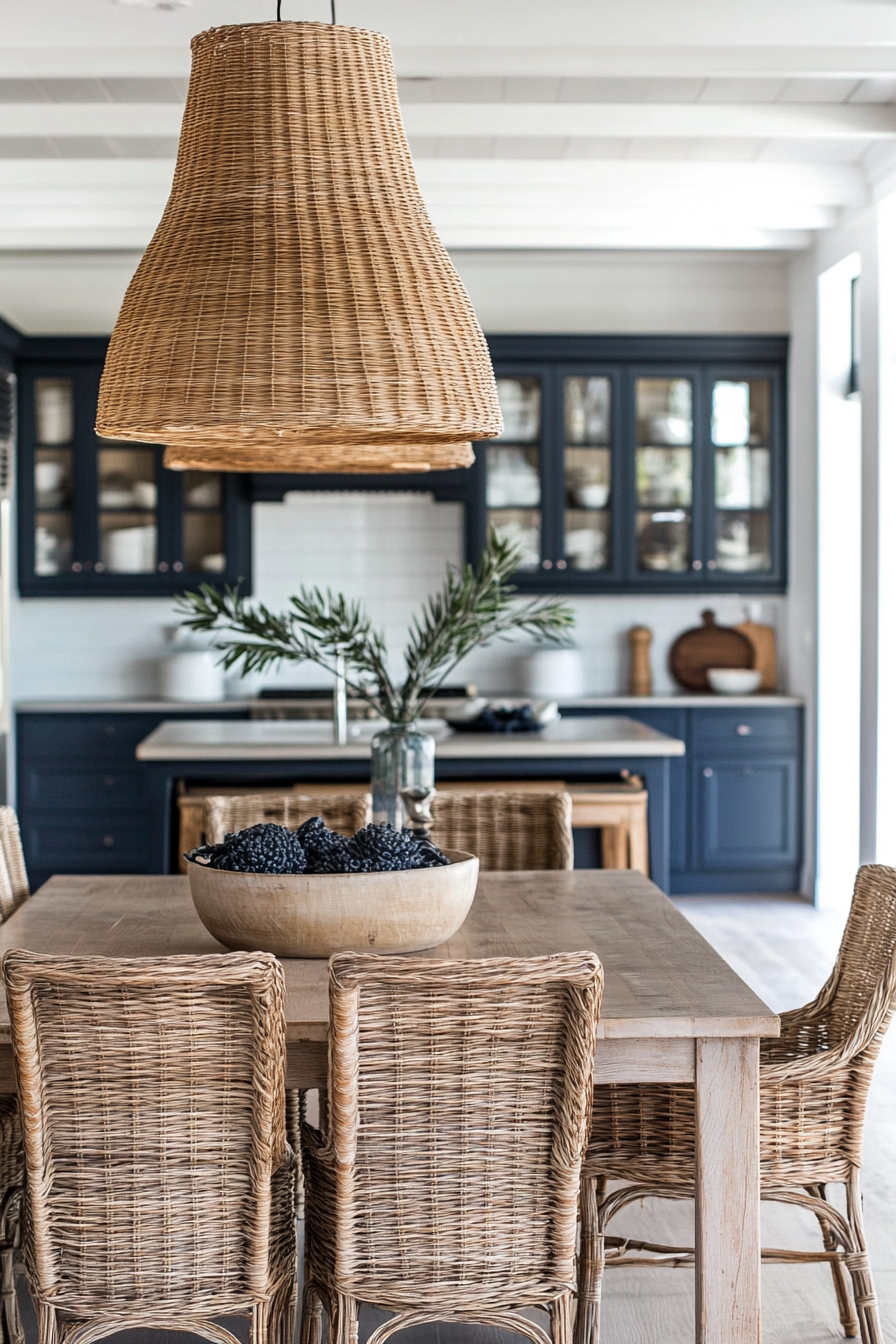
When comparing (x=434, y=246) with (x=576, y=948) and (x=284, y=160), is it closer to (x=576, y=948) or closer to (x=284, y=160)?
(x=284, y=160)

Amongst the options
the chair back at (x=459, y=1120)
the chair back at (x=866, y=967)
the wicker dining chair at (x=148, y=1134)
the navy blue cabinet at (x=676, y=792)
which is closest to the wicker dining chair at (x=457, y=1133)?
the chair back at (x=459, y=1120)

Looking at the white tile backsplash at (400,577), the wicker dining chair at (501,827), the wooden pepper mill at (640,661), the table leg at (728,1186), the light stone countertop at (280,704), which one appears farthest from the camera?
the white tile backsplash at (400,577)

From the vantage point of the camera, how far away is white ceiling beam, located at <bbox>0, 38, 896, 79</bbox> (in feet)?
13.6

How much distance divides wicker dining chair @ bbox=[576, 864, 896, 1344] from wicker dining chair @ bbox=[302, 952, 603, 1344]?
0.45 meters

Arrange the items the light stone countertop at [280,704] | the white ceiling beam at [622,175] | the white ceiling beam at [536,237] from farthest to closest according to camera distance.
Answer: the light stone countertop at [280,704] → the white ceiling beam at [536,237] → the white ceiling beam at [622,175]

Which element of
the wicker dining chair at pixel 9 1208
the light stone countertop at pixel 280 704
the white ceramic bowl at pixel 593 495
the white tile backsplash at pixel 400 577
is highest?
the white ceramic bowl at pixel 593 495

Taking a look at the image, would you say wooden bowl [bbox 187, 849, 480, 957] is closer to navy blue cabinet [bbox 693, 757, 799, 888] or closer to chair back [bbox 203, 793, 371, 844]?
chair back [bbox 203, 793, 371, 844]

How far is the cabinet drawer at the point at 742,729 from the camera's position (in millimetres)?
6773

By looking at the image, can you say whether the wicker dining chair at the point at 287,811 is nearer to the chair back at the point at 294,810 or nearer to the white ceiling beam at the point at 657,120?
the chair back at the point at 294,810

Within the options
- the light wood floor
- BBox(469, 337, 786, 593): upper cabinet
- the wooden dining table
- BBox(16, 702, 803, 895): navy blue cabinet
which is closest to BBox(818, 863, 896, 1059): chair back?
the wooden dining table

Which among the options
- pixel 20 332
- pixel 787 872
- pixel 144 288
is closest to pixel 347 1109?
pixel 144 288

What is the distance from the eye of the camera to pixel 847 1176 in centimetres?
240

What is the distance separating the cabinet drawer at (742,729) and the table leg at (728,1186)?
4694mm

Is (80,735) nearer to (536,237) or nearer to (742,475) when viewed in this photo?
(536,237)
